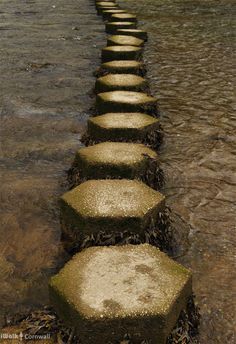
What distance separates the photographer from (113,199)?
125 inches

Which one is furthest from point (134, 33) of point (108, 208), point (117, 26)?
point (108, 208)

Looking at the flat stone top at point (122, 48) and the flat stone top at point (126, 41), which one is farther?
the flat stone top at point (126, 41)

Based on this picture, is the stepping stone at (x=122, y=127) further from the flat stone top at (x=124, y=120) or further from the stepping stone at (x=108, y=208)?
the stepping stone at (x=108, y=208)

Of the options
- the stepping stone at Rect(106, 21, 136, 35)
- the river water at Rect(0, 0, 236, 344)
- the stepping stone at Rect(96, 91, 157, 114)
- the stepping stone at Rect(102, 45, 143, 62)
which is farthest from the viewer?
the stepping stone at Rect(106, 21, 136, 35)

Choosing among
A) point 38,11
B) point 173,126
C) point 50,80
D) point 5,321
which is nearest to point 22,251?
point 5,321

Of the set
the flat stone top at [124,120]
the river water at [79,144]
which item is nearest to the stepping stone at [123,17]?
the river water at [79,144]

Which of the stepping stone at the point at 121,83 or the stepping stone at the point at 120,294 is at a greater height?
the stepping stone at the point at 120,294

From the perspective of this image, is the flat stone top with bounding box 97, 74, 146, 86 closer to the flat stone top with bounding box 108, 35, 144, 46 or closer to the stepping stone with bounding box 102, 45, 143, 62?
the stepping stone with bounding box 102, 45, 143, 62

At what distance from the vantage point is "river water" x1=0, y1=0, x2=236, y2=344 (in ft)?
10.3

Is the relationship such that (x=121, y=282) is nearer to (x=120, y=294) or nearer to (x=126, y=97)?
(x=120, y=294)

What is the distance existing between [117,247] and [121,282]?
0.32m

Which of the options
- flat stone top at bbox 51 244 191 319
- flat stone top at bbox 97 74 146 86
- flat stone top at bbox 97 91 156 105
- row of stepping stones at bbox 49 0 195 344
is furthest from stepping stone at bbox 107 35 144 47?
flat stone top at bbox 51 244 191 319

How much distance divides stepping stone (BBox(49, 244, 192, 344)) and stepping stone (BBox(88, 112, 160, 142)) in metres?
1.88

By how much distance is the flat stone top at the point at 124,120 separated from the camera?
4.53 m
